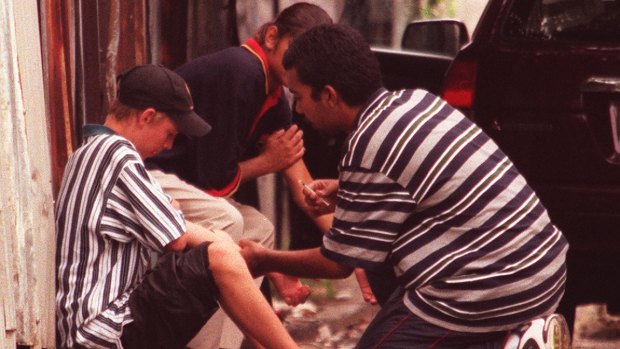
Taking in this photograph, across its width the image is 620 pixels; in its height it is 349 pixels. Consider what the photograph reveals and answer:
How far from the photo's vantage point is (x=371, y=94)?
14.8ft

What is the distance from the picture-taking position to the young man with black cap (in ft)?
16.6

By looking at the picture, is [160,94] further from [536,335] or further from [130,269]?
[536,335]

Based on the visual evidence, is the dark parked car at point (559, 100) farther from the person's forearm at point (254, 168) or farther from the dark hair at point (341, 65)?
the dark hair at point (341, 65)

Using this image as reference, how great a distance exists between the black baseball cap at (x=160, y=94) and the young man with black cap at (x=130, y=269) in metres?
0.20

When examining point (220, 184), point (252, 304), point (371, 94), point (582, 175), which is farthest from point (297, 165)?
point (371, 94)

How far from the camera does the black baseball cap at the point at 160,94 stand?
211 inches

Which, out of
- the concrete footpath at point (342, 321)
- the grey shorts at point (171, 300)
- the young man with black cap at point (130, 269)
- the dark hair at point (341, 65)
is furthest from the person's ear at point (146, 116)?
the concrete footpath at point (342, 321)

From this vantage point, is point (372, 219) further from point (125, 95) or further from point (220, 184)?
point (220, 184)

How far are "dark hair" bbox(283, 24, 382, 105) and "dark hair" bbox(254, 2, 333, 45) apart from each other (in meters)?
1.54

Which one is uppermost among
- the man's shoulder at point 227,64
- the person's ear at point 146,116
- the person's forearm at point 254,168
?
the person's ear at point 146,116

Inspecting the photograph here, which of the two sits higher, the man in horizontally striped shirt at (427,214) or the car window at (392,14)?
the man in horizontally striped shirt at (427,214)

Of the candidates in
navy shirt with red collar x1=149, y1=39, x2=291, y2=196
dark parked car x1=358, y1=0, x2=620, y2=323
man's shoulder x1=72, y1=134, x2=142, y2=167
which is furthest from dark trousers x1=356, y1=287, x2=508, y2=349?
dark parked car x1=358, y1=0, x2=620, y2=323

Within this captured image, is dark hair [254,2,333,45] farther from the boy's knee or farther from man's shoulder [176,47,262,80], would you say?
the boy's knee

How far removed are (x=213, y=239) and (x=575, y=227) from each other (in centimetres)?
191
